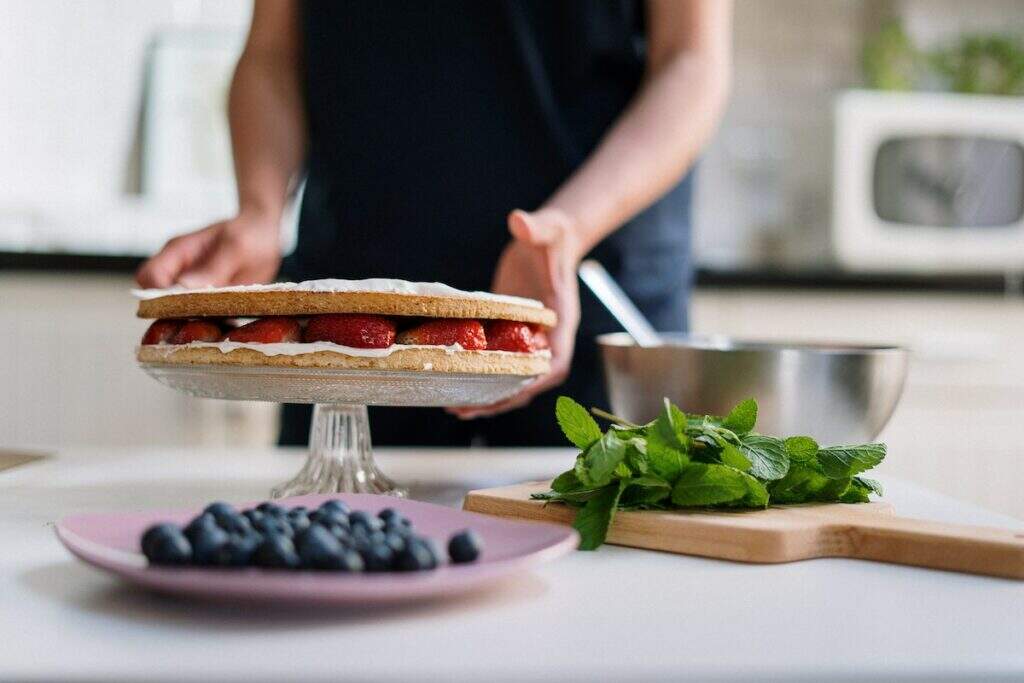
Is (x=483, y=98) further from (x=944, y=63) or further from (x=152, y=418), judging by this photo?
(x=944, y=63)

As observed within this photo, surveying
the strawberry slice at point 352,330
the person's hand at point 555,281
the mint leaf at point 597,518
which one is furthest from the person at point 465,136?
the mint leaf at point 597,518

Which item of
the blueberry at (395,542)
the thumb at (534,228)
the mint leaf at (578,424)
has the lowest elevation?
the blueberry at (395,542)

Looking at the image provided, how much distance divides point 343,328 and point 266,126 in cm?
81

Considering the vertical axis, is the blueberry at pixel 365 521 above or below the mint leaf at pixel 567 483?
above

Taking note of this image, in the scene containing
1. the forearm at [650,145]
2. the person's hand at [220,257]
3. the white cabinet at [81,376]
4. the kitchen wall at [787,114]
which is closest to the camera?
the person's hand at [220,257]

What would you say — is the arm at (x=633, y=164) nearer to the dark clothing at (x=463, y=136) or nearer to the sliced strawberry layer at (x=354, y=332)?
the dark clothing at (x=463, y=136)

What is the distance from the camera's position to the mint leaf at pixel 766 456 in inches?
28.2

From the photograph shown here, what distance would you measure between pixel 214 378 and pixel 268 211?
62 cm

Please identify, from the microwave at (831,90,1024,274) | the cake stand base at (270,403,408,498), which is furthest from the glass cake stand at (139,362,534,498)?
the microwave at (831,90,1024,274)

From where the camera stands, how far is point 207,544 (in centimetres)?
50

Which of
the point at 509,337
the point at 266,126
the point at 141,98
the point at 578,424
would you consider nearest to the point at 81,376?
the point at 141,98

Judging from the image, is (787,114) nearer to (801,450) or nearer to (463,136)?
(463,136)

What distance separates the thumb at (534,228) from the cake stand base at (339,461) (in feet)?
0.72

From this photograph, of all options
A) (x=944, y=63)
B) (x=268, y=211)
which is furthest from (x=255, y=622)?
(x=944, y=63)
